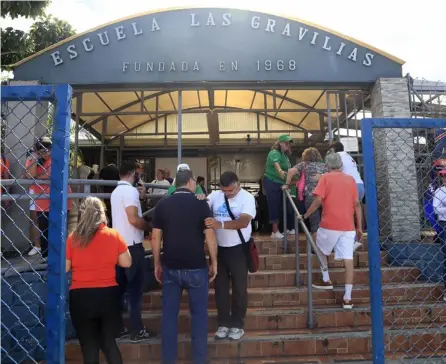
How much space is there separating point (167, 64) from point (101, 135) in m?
4.32

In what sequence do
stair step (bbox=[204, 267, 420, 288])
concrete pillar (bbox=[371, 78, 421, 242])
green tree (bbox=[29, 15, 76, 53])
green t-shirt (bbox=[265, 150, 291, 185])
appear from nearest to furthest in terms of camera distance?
stair step (bbox=[204, 267, 420, 288]) < green t-shirt (bbox=[265, 150, 291, 185]) < concrete pillar (bbox=[371, 78, 421, 242]) < green tree (bbox=[29, 15, 76, 53])

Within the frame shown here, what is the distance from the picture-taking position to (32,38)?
32.2 ft

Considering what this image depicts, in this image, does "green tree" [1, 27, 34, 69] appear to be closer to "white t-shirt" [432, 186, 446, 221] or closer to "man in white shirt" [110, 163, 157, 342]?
"man in white shirt" [110, 163, 157, 342]

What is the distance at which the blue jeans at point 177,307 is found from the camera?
304cm

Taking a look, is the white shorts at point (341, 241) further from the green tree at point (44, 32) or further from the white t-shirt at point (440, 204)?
the green tree at point (44, 32)

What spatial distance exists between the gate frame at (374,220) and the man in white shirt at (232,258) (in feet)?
4.28

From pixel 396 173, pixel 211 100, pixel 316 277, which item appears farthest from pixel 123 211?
pixel 211 100

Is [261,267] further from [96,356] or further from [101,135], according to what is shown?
[101,135]

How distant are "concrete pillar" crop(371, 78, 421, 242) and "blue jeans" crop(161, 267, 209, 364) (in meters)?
3.77

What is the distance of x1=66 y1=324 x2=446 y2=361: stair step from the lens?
3520mm

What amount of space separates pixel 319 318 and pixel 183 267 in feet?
5.71

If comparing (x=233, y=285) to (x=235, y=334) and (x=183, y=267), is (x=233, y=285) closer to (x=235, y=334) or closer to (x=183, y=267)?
(x=235, y=334)

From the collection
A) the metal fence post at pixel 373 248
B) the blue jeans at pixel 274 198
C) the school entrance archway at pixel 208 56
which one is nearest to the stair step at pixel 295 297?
the blue jeans at pixel 274 198

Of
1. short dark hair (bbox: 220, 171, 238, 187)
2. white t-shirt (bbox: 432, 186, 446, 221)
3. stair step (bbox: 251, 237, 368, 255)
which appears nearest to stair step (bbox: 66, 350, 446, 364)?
white t-shirt (bbox: 432, 186, 446, 221)
